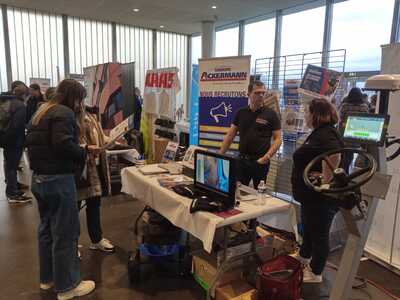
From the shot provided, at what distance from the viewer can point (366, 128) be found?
5.52ft

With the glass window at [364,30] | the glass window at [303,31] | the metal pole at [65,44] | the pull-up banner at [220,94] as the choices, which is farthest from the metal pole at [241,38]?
the pull-up banner at [220,94]

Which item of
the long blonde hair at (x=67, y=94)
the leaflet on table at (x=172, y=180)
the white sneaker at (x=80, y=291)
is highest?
the long blonde hair at (x=67, y=94)

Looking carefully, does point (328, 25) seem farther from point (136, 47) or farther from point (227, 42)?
point (136, 47)

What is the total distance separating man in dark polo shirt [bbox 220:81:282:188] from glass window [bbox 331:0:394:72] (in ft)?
10.9

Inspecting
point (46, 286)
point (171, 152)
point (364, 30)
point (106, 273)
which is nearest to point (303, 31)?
point (364, 30)

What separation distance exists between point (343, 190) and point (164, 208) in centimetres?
126

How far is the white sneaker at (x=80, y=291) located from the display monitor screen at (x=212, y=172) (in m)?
1.10

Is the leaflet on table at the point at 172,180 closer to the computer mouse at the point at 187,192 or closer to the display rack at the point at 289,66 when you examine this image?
the computer mouse at the point at 187,192

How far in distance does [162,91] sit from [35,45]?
5.56 meters

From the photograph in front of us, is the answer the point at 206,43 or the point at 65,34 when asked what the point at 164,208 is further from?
the point at 65,34

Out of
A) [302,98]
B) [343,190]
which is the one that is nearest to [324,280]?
[343,190]

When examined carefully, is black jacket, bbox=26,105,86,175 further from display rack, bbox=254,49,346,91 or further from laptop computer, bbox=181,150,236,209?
display rack, bbox=254,49,346,91

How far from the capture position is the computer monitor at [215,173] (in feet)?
6.17

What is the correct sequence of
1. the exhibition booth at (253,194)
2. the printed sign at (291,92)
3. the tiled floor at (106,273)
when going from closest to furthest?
the exhibition booth at (253,194), the tiled floor at (106,273), the printed sign at (291,92)
